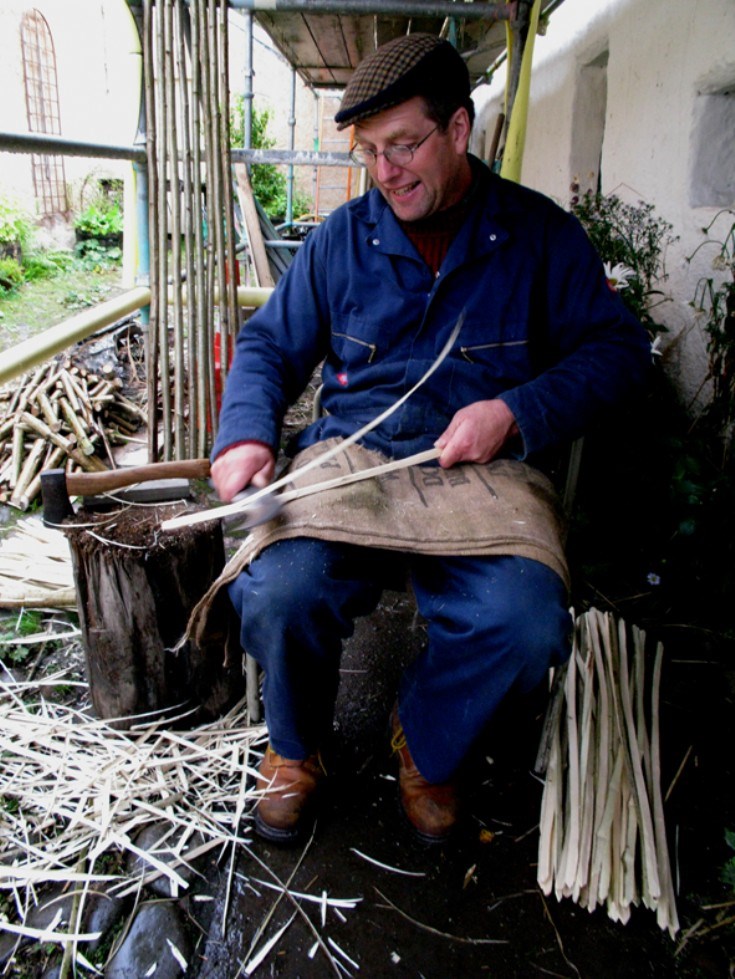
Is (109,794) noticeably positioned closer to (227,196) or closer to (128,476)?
(128,476)

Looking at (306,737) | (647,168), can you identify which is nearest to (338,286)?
(306,737)

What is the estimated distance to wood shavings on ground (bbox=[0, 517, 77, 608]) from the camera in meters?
2.55

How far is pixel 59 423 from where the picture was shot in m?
3.87

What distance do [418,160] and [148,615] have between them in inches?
52.7

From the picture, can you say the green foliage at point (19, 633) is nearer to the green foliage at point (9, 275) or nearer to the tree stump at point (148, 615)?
the tree stump at point (148, 615)

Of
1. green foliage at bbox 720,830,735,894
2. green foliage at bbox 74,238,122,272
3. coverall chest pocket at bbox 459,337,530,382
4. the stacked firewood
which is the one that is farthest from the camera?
green foliage at bbox 74,238,122,272

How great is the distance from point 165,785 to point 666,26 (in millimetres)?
3514

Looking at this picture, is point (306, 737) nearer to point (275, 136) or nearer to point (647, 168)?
point (647, 168)

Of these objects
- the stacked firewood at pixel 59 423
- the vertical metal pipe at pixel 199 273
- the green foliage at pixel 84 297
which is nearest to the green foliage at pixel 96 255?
the green foliage at pixel 84 297

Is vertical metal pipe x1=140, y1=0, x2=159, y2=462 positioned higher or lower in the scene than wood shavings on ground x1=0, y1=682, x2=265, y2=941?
higher

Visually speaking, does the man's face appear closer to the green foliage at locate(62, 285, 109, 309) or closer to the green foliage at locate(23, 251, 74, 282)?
the green foliage at locate(62, 285, 109, 309)

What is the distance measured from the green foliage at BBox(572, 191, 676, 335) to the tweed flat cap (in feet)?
4.76

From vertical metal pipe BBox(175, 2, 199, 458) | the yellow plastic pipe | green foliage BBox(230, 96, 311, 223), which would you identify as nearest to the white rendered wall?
the yellow plastic pipe

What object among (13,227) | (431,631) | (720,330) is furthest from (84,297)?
(431,631)
